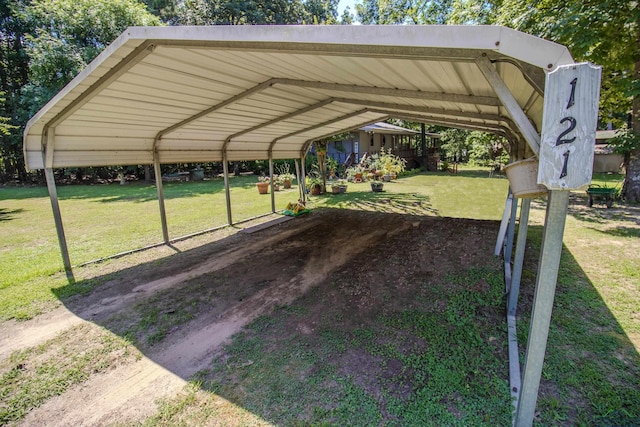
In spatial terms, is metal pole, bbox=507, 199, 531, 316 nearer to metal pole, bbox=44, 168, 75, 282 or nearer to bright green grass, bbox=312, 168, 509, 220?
bright green grass, bbox=312, 168, 509, 220

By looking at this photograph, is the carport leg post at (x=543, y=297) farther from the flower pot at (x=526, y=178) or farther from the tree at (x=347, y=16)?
the tree at (x=347, y=16)

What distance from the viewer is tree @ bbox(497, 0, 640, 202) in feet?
21.8

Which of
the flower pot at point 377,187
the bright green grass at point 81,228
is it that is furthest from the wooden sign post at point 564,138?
the flower pot at point 377,187

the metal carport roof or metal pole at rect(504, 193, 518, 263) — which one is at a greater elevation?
the metal carport roof

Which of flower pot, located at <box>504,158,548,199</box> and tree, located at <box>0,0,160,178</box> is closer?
flower pot, located at <box>504,158,548,199</box>

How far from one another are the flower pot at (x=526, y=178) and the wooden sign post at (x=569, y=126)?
215 mm

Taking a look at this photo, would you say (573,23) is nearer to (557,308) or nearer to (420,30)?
(557,308)

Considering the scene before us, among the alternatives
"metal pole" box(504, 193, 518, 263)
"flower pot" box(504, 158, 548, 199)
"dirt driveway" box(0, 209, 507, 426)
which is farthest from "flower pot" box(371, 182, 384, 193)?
"flower pot" box(504, 158, 548, 199)

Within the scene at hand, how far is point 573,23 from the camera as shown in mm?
6652

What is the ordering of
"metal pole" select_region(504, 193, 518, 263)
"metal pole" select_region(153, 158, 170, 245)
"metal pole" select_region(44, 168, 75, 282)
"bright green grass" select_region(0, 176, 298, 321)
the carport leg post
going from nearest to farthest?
the carport leg post < "metal pole" select_region(504, 193, 518, 263) < "bright green grass" select_region(0, 176, 298, 321) < "metal pole" select_region(44, 168, 75, 282) < "metal pole" select_region(153, 158, 170, 245)

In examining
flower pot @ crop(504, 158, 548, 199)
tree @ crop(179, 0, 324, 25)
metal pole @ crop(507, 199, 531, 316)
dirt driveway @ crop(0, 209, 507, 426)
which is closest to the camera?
flower pot @ crop(504, 158, 548, 199)

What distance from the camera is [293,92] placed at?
211 inches

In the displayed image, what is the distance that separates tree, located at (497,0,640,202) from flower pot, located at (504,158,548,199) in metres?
7.12

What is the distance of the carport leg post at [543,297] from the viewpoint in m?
1.68
